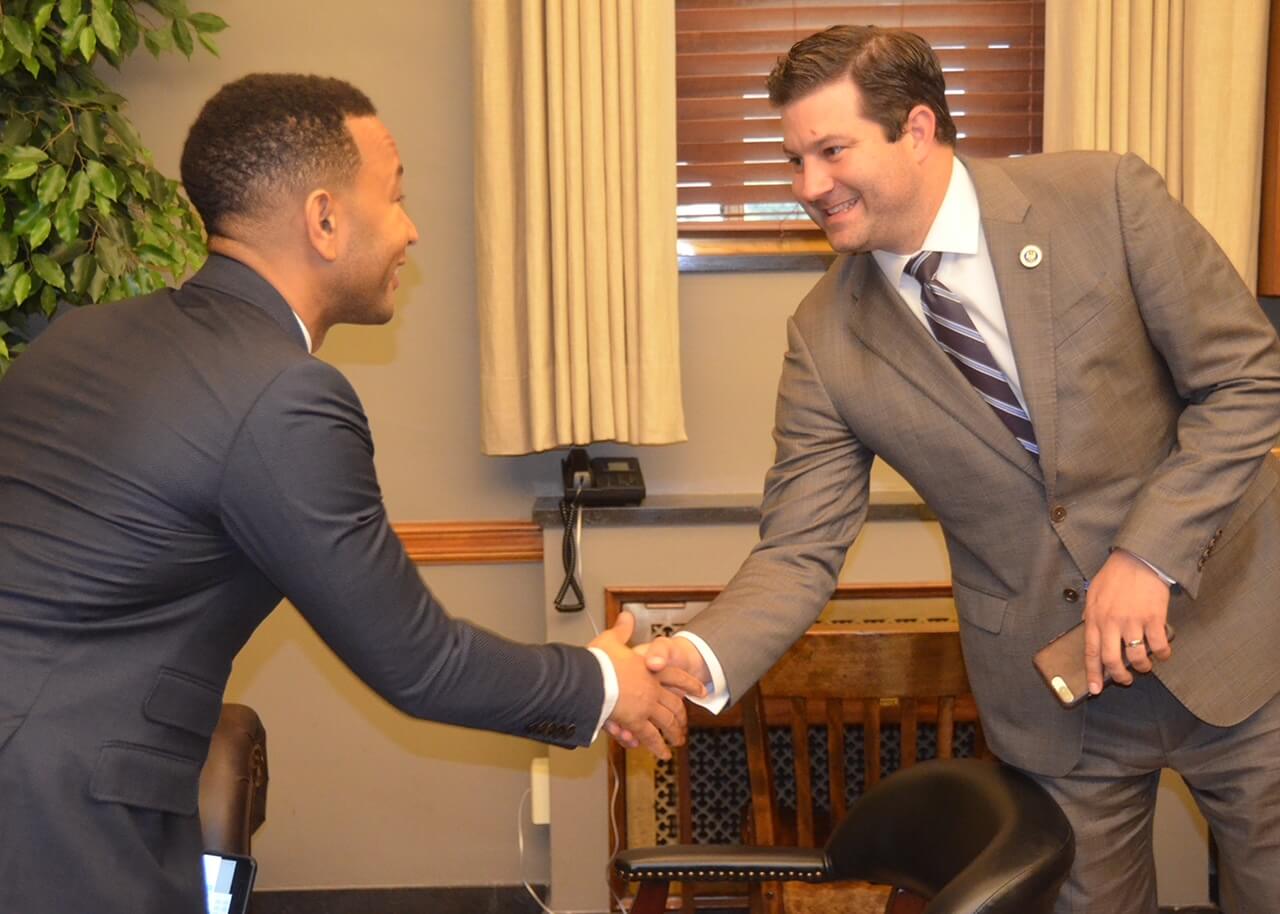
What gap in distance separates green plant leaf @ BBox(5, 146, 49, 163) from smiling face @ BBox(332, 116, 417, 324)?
48.8 inches

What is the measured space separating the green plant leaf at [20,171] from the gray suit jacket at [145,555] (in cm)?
122

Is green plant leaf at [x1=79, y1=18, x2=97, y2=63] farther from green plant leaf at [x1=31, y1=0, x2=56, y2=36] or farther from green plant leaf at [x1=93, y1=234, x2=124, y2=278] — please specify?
green plant leaf at [x1=93, y1=234, x2=124, y2=278]

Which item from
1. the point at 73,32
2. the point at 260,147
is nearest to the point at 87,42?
the point at 73,32

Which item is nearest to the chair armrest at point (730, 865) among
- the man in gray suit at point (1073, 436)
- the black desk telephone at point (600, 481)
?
the man in gray suit at point (1073, 436)

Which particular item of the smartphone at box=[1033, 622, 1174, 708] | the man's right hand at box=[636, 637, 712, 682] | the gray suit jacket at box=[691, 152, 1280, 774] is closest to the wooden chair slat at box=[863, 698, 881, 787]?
the gray suit jacket at box=[691, 152, 1280, 774]

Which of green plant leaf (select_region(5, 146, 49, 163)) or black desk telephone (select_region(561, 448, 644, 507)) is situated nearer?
green plant leaf (select_region(5, 146, 49, 163))

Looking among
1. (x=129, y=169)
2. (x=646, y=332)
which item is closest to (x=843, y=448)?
(x=646, y=332)

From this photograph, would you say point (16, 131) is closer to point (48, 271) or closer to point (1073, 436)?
point (48, 271)

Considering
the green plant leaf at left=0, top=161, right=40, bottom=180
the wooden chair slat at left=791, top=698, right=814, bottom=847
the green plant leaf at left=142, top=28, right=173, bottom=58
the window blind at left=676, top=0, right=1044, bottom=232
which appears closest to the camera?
the wooden chair slat at left=791, top=698, right=814, bottom=847

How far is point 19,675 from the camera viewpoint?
5.20 feet

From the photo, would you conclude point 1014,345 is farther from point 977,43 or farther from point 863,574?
point 977,43

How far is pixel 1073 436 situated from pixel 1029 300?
210 mm

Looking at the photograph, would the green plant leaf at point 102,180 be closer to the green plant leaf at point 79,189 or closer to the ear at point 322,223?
the green plant leaf at point 79,189

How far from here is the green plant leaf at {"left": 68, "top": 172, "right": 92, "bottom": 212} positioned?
112 inches
